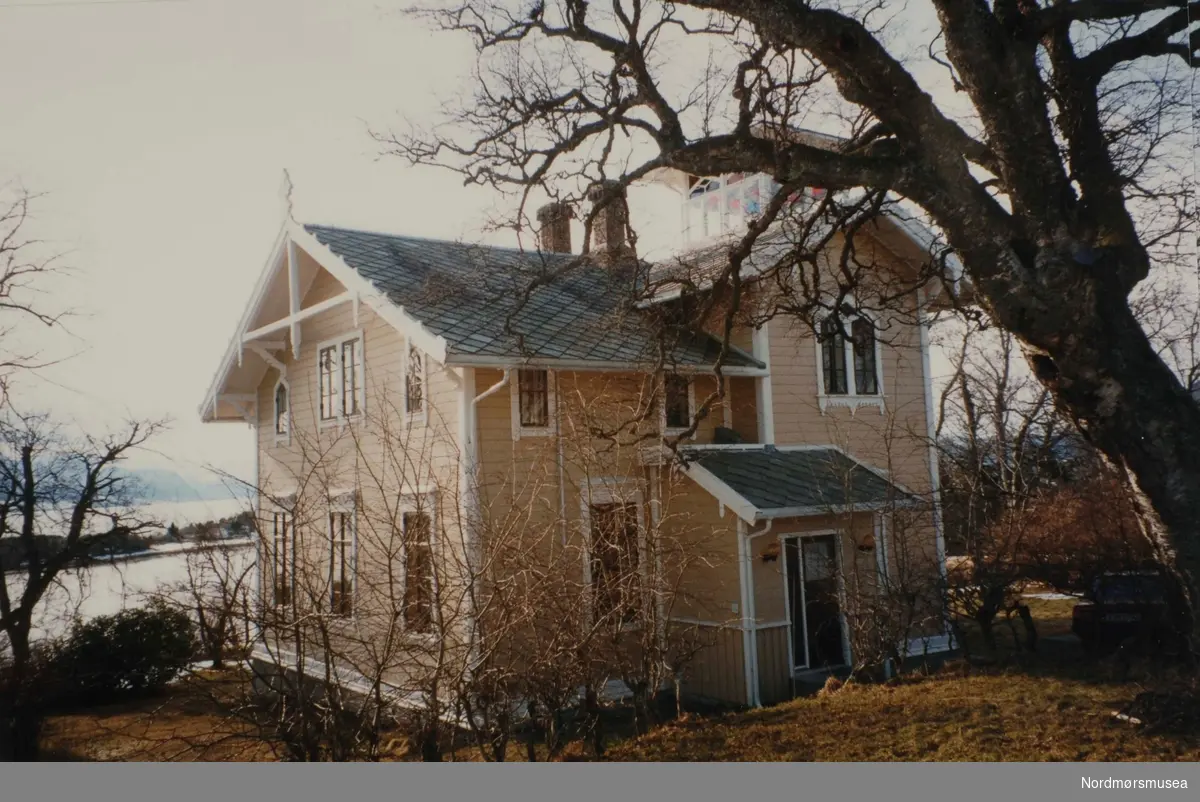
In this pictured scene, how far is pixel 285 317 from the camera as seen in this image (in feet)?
26.9

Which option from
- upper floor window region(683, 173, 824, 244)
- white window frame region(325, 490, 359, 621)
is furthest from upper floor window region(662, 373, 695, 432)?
white window frame region(325, 490, 359, 621)

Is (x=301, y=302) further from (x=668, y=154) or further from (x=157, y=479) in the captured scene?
(x=668, y=154)

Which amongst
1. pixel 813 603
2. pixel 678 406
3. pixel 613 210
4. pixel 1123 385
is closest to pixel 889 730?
pixel 1123 385

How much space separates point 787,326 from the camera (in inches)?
367

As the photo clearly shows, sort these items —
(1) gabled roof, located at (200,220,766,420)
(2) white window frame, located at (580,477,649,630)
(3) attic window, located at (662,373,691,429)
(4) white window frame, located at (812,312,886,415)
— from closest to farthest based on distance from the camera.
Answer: (2) white window frame, located at (580,477,649,630) < (1) gabled roof, located at (200,220,766,420) < (3) attic window, located at (662,373,691,429) < (4) white window frame, located at (812,312,886,415)

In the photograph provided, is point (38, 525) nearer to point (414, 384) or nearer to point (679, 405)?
point (414, 384)

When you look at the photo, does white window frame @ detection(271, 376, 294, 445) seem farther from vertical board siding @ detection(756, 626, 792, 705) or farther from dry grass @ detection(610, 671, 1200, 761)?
vertical board siding @ detection(756, 626, 792, 705)

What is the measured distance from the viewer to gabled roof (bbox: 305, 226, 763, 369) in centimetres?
729

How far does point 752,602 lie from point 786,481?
3.66ft

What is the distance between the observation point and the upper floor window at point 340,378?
8.22 metres

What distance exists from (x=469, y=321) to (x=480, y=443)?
0.98 metres

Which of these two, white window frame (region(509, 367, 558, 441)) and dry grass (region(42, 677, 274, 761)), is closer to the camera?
dry grass (region(42, 677, 274, 761))

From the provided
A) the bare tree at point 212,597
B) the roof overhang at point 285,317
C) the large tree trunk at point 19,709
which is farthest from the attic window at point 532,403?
the large tree trunk at point 19,709
